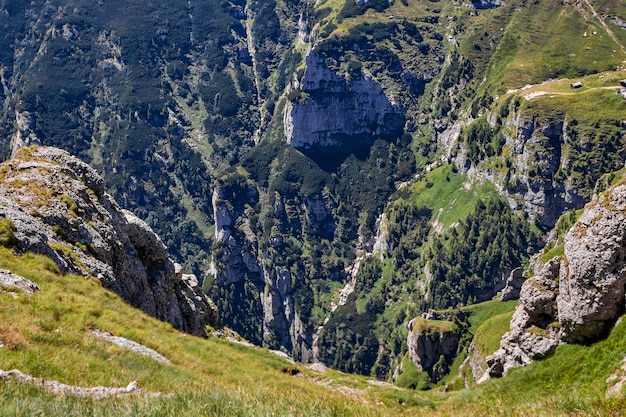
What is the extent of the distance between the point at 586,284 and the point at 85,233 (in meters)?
37.2

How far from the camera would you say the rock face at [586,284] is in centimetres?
3275

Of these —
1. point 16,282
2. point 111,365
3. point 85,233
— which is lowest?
point 111,365

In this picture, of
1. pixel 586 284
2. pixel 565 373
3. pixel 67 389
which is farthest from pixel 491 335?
pixel 67 389

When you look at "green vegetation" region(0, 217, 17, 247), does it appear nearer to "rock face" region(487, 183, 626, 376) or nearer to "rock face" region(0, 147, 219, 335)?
"rock face" region(0, 147, 219, 335)

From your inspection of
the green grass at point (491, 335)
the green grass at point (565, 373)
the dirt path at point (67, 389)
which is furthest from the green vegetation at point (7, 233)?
the green grass at point (491, 335)

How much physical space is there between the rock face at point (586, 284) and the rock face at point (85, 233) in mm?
32338

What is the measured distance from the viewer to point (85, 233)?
36.8 meters

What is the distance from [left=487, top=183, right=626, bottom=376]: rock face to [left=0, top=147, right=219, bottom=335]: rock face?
3234 centimetres

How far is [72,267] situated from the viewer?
3117 cm

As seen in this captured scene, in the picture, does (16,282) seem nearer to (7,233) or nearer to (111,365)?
(7,233)

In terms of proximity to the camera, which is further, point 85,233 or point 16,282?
point 85,233

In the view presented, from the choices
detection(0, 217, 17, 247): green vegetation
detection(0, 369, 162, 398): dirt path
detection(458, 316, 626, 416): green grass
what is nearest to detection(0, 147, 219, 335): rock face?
detection(0, 217, 17, 247): green vegetation

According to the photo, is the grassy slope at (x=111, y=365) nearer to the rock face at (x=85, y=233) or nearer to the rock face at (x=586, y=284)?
the rock face at (x=85, y=233)

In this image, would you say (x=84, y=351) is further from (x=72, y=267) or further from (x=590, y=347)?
(x=590, y=347)
